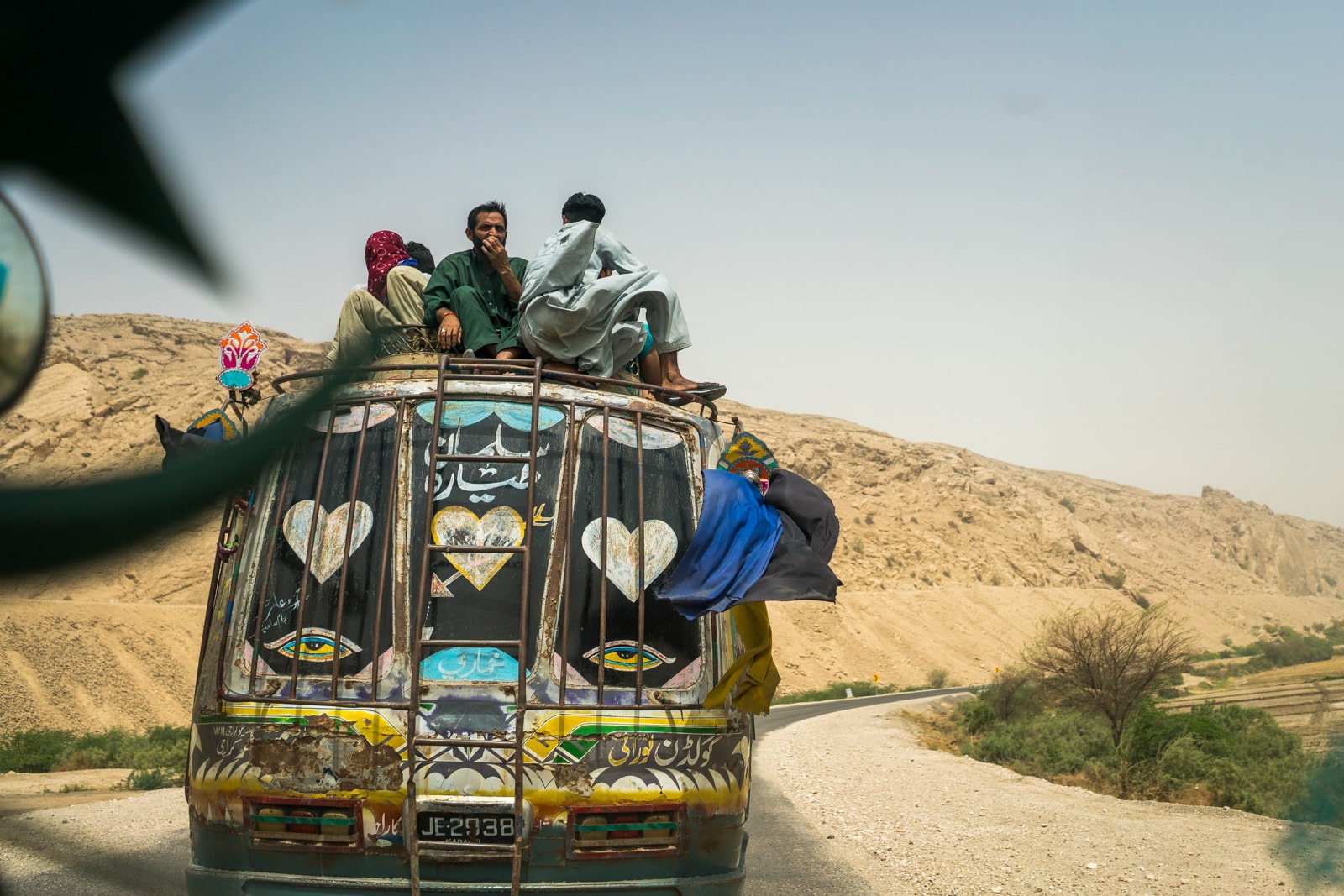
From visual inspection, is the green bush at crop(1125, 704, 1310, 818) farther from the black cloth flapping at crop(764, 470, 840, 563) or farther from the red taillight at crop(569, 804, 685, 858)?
the red taillight at crop(569, 804, 685, 858)

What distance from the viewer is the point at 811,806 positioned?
1266 centimetres

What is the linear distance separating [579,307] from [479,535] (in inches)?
61.9

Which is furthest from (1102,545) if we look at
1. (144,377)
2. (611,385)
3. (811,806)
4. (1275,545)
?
(611,385)

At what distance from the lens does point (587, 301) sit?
5.66 metres

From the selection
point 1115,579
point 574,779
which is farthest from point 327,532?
point 1115,579

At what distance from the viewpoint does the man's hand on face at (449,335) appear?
231 inches

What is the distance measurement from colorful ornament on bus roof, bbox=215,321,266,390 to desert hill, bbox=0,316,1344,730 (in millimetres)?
13675

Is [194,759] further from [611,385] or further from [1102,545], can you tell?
[1102,545]

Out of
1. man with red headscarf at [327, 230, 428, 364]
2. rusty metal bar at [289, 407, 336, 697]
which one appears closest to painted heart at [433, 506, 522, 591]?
rusty metal bar at [289, 407, 336, 697]

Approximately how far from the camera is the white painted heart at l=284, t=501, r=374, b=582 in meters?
4.52

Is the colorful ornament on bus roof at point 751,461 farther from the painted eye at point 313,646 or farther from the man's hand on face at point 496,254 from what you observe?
the man's hand on face at point 496,254

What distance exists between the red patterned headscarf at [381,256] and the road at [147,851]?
145 inches

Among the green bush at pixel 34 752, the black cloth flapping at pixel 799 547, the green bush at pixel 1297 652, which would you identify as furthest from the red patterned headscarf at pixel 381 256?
the green bush at pixel 1297 652

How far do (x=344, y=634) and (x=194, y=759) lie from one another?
0.79 m
